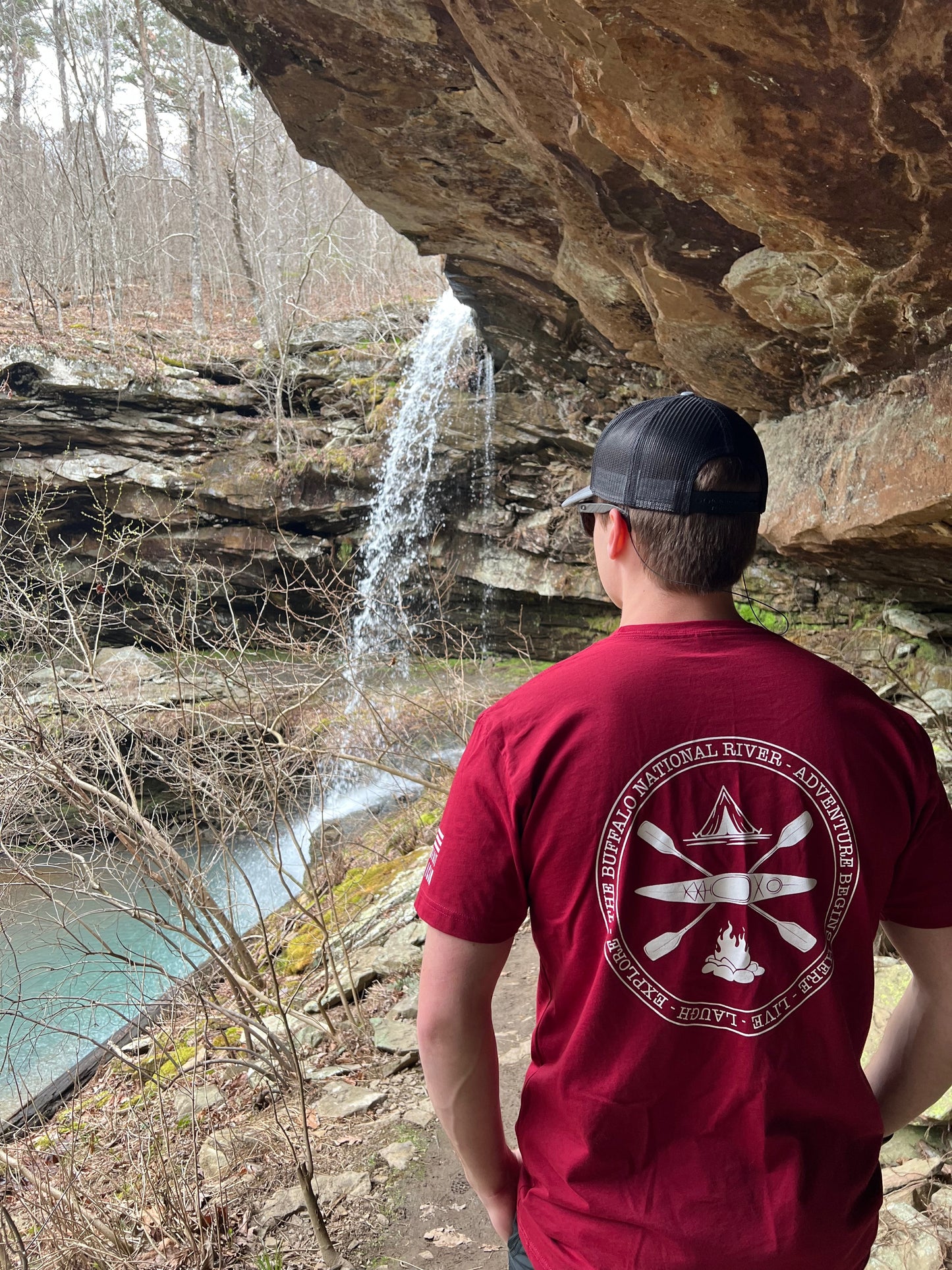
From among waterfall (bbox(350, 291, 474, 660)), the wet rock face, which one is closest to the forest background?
waterfall (bbox(350, 291, 474, 660))

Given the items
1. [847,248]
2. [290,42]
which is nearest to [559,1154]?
[847,248]

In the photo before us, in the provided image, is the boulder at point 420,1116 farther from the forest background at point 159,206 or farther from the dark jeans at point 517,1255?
the forest background at point 159,206

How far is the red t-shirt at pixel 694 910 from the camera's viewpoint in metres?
1.08

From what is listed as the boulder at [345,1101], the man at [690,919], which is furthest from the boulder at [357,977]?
the man at [690,919]

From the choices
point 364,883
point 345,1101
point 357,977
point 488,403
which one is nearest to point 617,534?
point 345,1101

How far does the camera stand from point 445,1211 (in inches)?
140

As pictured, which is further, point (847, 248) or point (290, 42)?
point (290, 42)

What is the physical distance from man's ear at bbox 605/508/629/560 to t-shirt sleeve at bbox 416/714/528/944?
362 mm

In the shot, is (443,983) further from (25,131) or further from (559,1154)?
(25,131)

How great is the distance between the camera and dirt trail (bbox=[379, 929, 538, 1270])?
3.28 meters

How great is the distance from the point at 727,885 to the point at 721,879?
0.01 meters

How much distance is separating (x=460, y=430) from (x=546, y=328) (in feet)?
13.4

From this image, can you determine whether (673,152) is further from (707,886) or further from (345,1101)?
(345,1101)

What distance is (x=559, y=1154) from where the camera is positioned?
3.80ft
